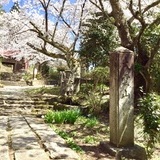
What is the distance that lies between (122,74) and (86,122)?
11.1 ft

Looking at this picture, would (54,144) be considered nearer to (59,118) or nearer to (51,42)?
(59,118)

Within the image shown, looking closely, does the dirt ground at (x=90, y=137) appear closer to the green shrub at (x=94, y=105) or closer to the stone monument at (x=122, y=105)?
the stone monument at (x=122, y=105)

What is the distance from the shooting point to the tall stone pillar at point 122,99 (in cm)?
Result: 568

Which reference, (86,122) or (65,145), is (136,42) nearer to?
(86,122)

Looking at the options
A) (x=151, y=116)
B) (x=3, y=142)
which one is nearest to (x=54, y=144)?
(x=3, y=142)

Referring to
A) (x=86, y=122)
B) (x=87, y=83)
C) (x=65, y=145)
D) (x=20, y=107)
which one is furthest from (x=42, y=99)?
(x=65, y=145)

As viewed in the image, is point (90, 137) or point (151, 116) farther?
point (90, 137)

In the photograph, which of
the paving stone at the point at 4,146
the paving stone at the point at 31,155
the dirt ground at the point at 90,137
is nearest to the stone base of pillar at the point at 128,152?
the dirt ground at the point at 90,137

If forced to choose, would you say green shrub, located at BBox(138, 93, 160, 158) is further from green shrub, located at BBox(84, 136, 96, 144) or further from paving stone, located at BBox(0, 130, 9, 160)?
paving stone, located at BBox(0, 130, 9, 160)

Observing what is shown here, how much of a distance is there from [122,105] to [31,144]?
196 cm

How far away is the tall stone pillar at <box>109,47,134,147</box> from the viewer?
5.68m

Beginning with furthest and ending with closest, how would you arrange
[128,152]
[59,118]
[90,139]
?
[59,118] → [90,139] → [128,152]

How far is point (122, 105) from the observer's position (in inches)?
225

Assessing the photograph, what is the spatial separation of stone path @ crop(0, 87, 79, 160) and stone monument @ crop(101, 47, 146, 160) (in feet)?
3.21
